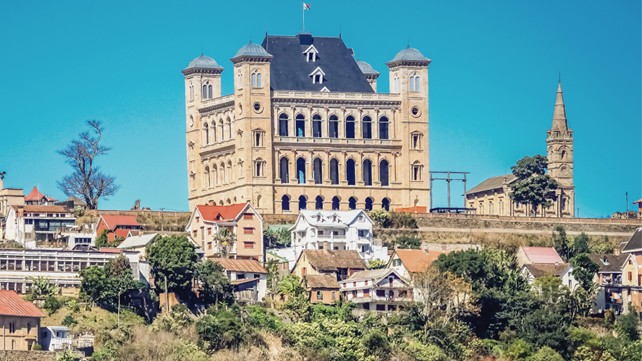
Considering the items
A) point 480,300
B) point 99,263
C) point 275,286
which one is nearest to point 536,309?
point 480,300

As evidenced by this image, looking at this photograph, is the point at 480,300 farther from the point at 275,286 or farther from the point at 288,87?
the point at 288,87

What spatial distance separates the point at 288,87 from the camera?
601ft

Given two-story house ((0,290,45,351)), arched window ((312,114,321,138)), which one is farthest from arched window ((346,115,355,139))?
two-story house ((0,290,45,351))

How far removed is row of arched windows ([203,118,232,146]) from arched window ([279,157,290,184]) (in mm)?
4673

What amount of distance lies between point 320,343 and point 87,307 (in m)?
13.7

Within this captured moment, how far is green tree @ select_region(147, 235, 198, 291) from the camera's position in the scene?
143 metres

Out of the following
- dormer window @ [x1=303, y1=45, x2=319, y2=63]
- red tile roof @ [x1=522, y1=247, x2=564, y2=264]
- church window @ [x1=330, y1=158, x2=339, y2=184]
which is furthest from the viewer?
dormer window @ [x1=303, y1=45, x2=319, y2=63]

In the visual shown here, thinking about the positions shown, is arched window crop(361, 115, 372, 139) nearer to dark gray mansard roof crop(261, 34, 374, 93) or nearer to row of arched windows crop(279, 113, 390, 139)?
row of arched windows crop(279, 113, 390, 139)

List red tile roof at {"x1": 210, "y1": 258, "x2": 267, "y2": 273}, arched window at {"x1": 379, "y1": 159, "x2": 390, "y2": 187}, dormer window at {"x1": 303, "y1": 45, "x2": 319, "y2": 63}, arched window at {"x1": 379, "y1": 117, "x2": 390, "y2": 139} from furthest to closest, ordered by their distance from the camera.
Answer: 1. dormer window at {"x1": 303, "y1": 45, "x2": 319, "y2": 63}
2. arched window at {"x1": 379, "y1": 117, "x2": 390, "y2": 139}
3. arched window at {"x1": 379, "y1": 159, "x2": 390, "y2": 187}
4. red tile roof at {"x1": 210, "y1": 258, "x2": 267, "y2": 273}

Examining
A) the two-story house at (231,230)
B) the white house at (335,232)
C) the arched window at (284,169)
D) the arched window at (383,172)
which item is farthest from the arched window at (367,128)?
the two-story house at (231,230)

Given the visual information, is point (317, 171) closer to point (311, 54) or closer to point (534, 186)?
point (311, 54)

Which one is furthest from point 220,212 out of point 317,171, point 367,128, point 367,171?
point 367,128

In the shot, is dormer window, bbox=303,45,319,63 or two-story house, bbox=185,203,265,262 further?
dormer window, bbox=303,45,319,63

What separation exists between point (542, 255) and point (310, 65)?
29.8 metres
